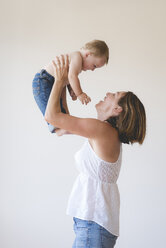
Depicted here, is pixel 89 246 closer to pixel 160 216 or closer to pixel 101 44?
pixel 101 44

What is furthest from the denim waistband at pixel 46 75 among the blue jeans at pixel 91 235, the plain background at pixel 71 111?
the plain background at pixel 71 111

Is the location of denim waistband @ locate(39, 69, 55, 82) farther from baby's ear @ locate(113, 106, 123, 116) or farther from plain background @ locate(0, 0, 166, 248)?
plain background @ locate(0, 0, 166, 248)

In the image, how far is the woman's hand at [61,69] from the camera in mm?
1534

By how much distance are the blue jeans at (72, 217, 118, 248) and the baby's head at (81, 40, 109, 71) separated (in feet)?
2.28

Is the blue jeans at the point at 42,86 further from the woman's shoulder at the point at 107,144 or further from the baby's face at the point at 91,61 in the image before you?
the woman's shoulder at the point at 107,144

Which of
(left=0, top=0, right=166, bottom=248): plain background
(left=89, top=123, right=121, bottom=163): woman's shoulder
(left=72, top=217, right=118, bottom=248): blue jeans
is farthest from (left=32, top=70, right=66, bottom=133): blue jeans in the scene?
(left=0, top=0, right=166, bottom=248): plain background

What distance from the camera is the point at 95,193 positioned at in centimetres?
160

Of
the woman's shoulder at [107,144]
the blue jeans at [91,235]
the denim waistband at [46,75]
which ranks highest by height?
the denim waistband at [46,75]

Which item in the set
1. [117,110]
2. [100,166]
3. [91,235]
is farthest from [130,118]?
[91,235]

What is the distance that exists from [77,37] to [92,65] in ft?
4.11

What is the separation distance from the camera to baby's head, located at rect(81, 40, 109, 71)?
5.24 ft

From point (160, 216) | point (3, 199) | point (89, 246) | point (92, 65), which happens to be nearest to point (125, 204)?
point (160, 216)

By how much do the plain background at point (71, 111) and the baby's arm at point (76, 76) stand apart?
46.0 inches

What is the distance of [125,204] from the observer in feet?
8.91
